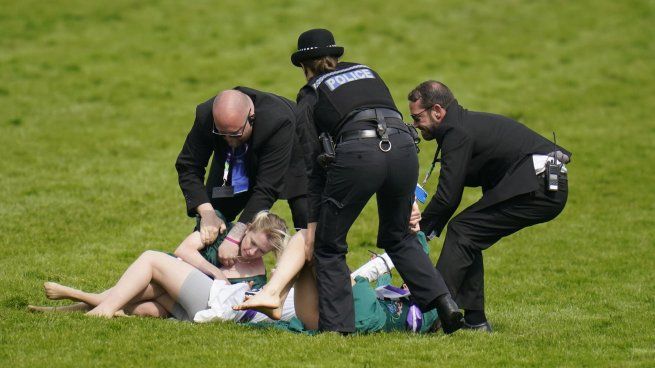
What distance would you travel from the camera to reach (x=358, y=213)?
26.0ft

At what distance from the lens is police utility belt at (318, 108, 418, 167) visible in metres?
7.64

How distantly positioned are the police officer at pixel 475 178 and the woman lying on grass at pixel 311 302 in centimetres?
58

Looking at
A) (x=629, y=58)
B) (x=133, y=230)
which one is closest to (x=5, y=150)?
(x=133, y=230)

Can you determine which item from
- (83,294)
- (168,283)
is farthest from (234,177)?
(83,294)

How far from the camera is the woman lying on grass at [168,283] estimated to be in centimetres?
843

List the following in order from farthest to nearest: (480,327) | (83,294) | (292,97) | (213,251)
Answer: (292,97), (213,251), (480,327), (83,294)

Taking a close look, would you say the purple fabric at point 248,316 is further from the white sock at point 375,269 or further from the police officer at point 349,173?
the white sock at point 375,269

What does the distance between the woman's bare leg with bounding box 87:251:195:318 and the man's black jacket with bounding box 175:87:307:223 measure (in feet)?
2.97

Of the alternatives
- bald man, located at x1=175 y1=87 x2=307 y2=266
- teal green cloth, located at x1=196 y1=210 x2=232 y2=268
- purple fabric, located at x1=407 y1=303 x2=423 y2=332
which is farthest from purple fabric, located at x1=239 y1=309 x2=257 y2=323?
purple fabric, located at x1=407 y1=303 x2=423 y2=332

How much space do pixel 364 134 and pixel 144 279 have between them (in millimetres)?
2208

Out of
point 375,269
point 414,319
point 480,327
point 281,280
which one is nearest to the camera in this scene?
point 281,280

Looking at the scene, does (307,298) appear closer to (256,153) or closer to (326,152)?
(326,152)

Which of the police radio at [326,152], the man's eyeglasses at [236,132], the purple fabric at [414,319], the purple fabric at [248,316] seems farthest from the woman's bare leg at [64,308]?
the purple fabric at [414,319]

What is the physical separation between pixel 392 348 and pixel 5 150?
1087 cm
